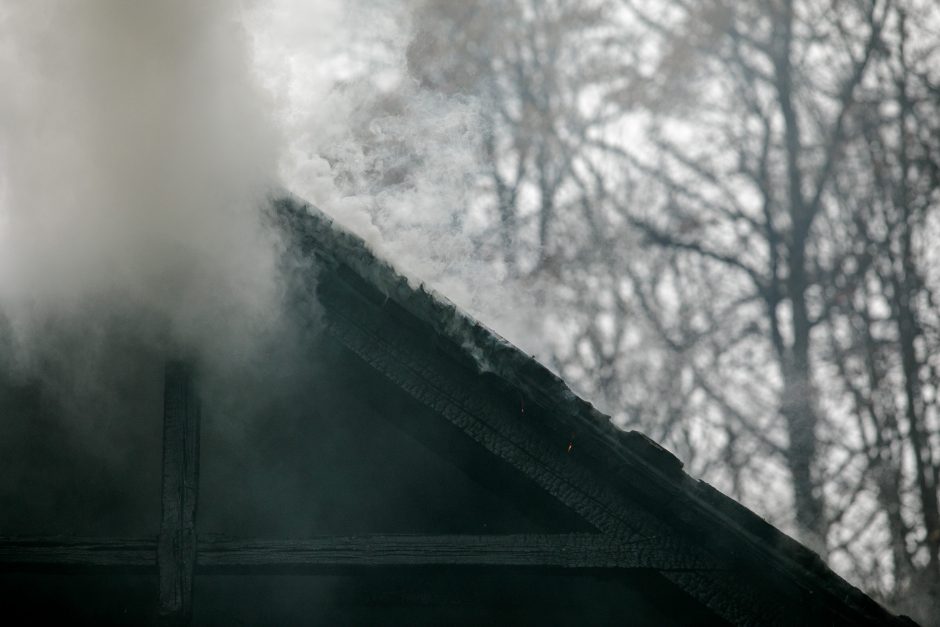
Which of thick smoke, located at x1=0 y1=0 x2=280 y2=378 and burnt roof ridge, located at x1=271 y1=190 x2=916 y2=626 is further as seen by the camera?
thick smoke, located at x1=0 y1=0 x2=280 y2=378

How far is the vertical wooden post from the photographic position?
4.28 m

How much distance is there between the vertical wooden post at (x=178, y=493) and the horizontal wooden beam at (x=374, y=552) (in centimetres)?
7

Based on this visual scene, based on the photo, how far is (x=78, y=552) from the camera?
14.8ft

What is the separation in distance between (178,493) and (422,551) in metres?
1.06

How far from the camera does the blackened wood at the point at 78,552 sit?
4418mm

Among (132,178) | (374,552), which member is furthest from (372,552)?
(132,178)

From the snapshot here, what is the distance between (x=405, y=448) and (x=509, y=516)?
1.89 ft

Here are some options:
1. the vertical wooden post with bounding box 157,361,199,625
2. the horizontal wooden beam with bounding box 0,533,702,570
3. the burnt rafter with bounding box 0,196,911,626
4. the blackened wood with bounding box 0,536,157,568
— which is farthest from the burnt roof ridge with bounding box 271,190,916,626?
the blackened wood with bounding box 0,536,157,568

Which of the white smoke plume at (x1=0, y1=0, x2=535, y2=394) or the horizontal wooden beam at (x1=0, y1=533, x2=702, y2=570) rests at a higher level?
the white smoke plume at (x1=0, y1=0, x2=535, y2=394)

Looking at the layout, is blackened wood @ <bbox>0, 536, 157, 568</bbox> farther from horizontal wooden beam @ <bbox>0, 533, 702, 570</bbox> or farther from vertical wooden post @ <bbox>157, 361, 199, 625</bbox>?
vertical wooden post @ <bbox>157, 361, 199, 625</bbox>

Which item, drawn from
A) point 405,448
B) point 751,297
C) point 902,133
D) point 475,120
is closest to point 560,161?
point 475,120

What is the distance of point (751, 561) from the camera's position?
405 centimetres

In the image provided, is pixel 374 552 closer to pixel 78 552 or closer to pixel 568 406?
pixel 568 406

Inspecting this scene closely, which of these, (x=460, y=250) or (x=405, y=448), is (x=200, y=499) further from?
(x=460, y=250)
